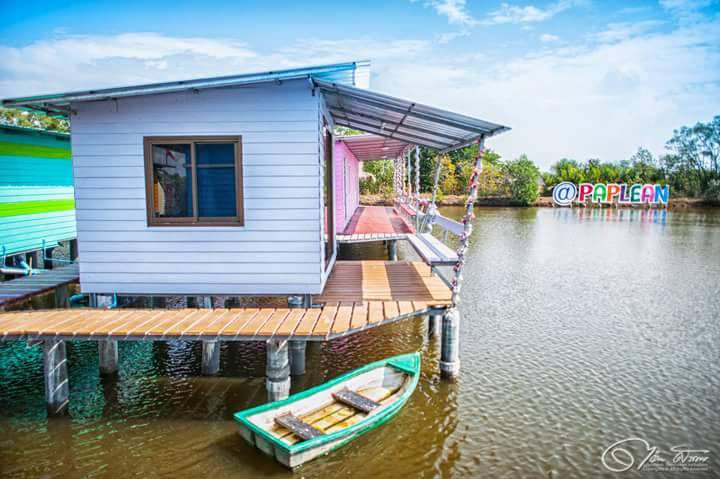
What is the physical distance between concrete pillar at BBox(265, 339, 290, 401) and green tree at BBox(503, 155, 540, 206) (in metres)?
45.3

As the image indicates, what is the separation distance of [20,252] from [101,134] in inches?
322

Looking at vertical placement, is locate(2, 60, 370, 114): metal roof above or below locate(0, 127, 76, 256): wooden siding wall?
above

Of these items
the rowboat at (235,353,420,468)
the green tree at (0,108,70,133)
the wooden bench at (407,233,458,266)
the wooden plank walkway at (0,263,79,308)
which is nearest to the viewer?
the rowboat at (235,353,420,468)

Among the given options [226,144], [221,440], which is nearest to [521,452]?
[221,440]

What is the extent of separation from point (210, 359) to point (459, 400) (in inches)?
154

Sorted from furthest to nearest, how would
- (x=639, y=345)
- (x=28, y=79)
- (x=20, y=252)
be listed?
(x=28, y=79)
(x=20, y=252)
(x=639, y=345)

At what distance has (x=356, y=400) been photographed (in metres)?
6.53

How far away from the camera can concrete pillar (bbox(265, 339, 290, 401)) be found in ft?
21.2

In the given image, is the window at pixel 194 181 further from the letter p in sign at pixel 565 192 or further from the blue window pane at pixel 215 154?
the letter p in sign at pixel 565 192

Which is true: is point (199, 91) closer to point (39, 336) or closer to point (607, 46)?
point (39, 336)

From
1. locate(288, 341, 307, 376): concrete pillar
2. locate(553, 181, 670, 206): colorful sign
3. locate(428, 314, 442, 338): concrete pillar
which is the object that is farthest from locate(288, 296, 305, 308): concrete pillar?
locate(553, 181, 670, 206): colorful sign

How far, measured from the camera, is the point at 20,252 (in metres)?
13.6

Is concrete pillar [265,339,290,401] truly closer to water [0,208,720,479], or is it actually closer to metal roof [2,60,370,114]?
water [0,208,720,479]

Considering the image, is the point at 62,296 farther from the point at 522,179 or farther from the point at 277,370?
the point at 522,179
